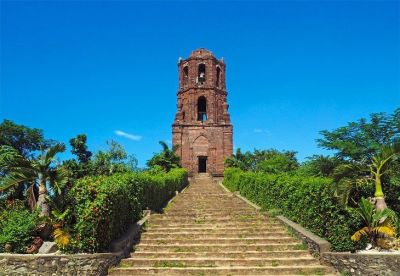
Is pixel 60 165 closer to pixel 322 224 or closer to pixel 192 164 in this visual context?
pixel 322 224

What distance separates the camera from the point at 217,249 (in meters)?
11.5

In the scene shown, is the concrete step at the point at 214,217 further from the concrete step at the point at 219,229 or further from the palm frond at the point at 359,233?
the palm frond at the point at 359,233

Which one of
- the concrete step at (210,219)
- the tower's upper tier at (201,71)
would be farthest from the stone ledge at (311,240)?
the tower's upper tier at (201,71)

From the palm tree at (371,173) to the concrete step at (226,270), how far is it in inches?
78.9

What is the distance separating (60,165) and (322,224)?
772 centimetres

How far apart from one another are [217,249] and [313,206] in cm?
303

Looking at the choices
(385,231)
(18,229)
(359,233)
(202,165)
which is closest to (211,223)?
(359,233)

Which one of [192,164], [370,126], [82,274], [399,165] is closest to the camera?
[82,274]

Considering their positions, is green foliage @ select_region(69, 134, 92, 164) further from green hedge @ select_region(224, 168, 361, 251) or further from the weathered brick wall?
the weathered brick wall

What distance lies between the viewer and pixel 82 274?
953 centimetres

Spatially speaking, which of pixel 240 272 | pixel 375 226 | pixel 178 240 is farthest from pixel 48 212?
pixel 375 226

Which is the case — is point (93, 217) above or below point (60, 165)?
below

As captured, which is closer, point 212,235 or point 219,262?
point 219,262

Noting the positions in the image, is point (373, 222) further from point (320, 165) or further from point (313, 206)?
point (320, 165)
